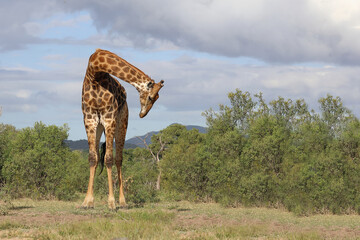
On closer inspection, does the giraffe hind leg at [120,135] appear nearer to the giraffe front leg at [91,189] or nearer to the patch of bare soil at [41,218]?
the giraffe front leg at [91,189]

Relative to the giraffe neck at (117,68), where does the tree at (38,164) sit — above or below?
below

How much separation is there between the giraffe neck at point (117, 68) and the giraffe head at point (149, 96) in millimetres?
207

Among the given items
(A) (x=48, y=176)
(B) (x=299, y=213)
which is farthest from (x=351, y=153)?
(A) (x=48, y=176)

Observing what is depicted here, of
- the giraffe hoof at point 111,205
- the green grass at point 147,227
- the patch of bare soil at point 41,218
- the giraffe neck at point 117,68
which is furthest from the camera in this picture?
the giraffe hoof at point 111,205

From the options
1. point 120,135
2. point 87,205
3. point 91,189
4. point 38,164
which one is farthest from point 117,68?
point 38,164

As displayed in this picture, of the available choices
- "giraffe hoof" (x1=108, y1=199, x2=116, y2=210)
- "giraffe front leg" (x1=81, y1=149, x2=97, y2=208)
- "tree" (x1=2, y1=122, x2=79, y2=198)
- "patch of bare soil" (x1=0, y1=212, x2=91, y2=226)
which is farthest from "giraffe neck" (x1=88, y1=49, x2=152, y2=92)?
"tree" (x1=2, y1=122, x2=79, y2=198)

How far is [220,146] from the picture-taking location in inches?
846

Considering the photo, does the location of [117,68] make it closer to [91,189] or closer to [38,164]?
[91,189]

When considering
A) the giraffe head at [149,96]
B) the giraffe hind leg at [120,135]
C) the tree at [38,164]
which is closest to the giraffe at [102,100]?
the giraffe head at [149,96]

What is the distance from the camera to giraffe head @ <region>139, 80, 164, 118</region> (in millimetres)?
12859

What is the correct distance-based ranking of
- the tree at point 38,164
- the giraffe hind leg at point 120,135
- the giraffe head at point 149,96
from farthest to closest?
1. the tree at point 38,164
2. the giraffe hind leg at point 120,135
3. the giraffe head at point 149,96

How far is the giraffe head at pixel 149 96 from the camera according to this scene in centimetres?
1286

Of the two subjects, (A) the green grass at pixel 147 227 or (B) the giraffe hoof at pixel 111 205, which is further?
(B) the giraffe hoof at pixel 111 205

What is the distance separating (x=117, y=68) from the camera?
1360cm
